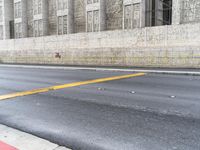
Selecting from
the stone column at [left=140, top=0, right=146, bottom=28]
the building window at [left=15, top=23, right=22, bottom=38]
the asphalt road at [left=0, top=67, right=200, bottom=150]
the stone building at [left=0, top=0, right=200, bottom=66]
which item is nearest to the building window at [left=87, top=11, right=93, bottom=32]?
the stone building at [left=0, top=0, right=200, bottom=66]

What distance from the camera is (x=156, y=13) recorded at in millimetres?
20719

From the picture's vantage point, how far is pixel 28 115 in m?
4.61

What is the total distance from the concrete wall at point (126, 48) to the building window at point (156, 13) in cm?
445

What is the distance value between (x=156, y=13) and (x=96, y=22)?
676 centimetres

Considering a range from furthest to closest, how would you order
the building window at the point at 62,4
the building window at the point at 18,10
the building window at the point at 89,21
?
the building window at the point at 18,10 → the building window at the point at 62,4 → the building window at the point at 89,21

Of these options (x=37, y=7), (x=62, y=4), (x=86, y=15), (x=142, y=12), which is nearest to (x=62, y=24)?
(x=62, y=4)

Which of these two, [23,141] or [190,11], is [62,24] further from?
[23,141]

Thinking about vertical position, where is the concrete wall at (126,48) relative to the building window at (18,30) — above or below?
below

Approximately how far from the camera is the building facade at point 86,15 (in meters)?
16.7

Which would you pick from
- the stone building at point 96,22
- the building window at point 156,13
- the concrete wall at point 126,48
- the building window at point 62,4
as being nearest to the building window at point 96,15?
the stone building at point 96,22

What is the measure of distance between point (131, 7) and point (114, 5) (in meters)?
3.61

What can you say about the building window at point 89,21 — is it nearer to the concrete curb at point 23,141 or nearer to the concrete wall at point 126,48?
the concrete wall at point 126,48

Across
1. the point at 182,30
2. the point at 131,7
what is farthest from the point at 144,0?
the point at 182,30

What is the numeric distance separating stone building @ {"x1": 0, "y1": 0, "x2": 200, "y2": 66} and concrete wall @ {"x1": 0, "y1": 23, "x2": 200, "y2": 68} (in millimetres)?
70
